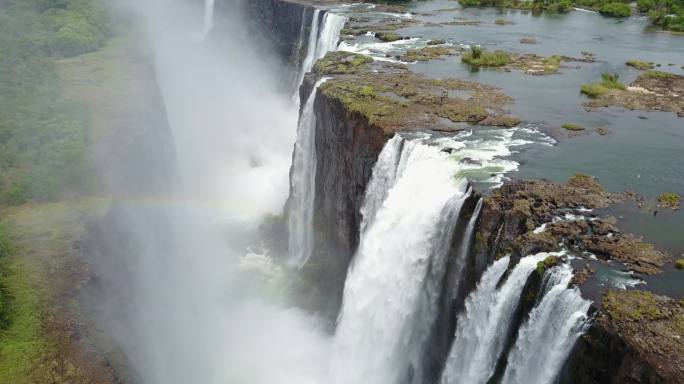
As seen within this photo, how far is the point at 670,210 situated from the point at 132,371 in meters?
17.1

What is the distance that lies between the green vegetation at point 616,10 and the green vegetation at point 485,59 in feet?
70.5

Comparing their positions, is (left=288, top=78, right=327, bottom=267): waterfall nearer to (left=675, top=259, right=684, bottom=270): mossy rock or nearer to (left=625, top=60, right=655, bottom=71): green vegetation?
(left=675, top=259, right=684, bottom=270): mossy rock

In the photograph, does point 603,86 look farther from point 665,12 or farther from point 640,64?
point 665,12

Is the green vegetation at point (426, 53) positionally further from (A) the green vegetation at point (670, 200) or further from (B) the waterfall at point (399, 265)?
(A) the green vegetation at point (670, 200)

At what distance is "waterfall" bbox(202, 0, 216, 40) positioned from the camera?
68.7 metres

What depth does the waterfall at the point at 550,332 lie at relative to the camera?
36.4 ft

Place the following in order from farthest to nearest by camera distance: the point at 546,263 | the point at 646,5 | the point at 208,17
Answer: the point at 208,17
the point at 646,5
the point at 546,263

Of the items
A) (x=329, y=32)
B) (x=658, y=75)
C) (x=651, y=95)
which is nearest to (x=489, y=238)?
(x=651, y=95)

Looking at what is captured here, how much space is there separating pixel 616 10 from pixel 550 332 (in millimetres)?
43012

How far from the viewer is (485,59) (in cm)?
2959

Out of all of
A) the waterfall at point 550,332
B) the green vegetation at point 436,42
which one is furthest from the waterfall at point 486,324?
the green vegetation at point 436,42

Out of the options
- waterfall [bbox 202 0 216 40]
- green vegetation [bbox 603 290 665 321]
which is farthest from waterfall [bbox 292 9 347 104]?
green vegetation [bbox 603 290 665 321]

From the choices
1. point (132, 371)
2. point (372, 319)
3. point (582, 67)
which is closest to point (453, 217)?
point (372, 319)

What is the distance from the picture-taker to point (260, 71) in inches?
2206
